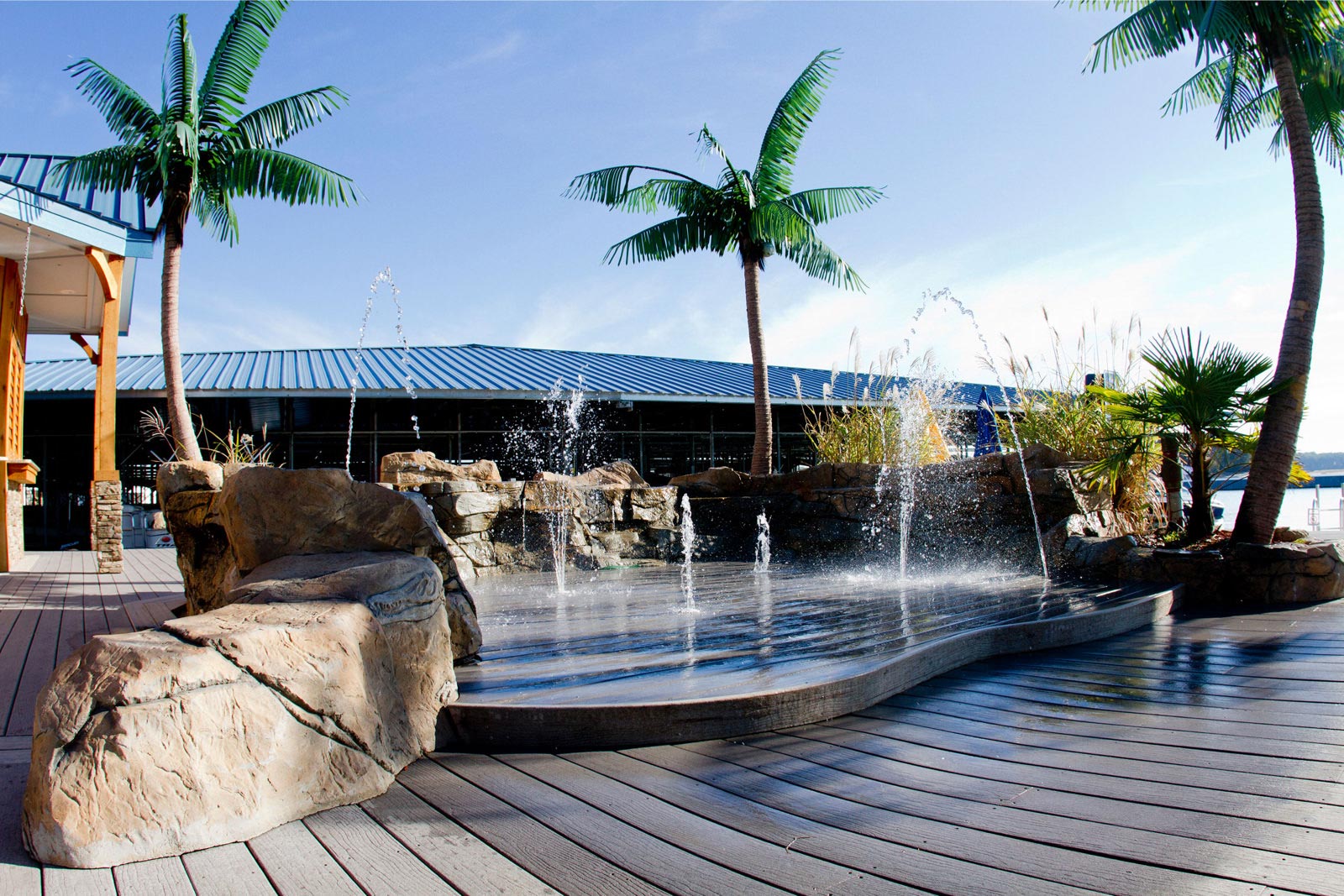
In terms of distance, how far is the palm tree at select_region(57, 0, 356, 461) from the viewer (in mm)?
8969

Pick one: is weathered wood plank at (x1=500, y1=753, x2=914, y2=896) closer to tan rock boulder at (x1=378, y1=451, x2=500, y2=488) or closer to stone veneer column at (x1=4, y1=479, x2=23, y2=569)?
tan rock boulder at (x1=378, y1=451, x2=500, y2=488)

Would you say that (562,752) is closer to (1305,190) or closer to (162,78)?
(1305,190)

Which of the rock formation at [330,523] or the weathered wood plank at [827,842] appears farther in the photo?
the rock formation at [330,523]

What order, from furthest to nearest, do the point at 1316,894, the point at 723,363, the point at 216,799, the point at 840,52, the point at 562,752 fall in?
the point at 723,363 < the point at 840,52 < the point at 562,752 < the point at 216,799 < the point at 1316,894

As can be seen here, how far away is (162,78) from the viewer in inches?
357

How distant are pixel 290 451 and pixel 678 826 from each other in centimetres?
1415

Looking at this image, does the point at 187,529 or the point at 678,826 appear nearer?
the point at 678,826

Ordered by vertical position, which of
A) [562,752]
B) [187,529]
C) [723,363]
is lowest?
[562,752]

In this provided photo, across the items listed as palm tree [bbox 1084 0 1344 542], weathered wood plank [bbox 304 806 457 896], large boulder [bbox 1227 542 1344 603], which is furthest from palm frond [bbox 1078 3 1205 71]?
weathered wood plank [bbox 304 806 457 896]

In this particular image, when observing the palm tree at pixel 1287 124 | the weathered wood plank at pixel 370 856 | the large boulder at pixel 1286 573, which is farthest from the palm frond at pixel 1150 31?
the weathered wood plank at pixel 370 856

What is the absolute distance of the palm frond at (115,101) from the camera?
357 inches

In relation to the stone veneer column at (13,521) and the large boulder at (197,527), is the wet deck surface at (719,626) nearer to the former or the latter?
the large boulder at (197,527)

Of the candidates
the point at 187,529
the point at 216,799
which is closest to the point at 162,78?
the point at 187,529

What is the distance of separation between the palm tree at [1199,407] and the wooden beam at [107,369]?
9.96 meters
